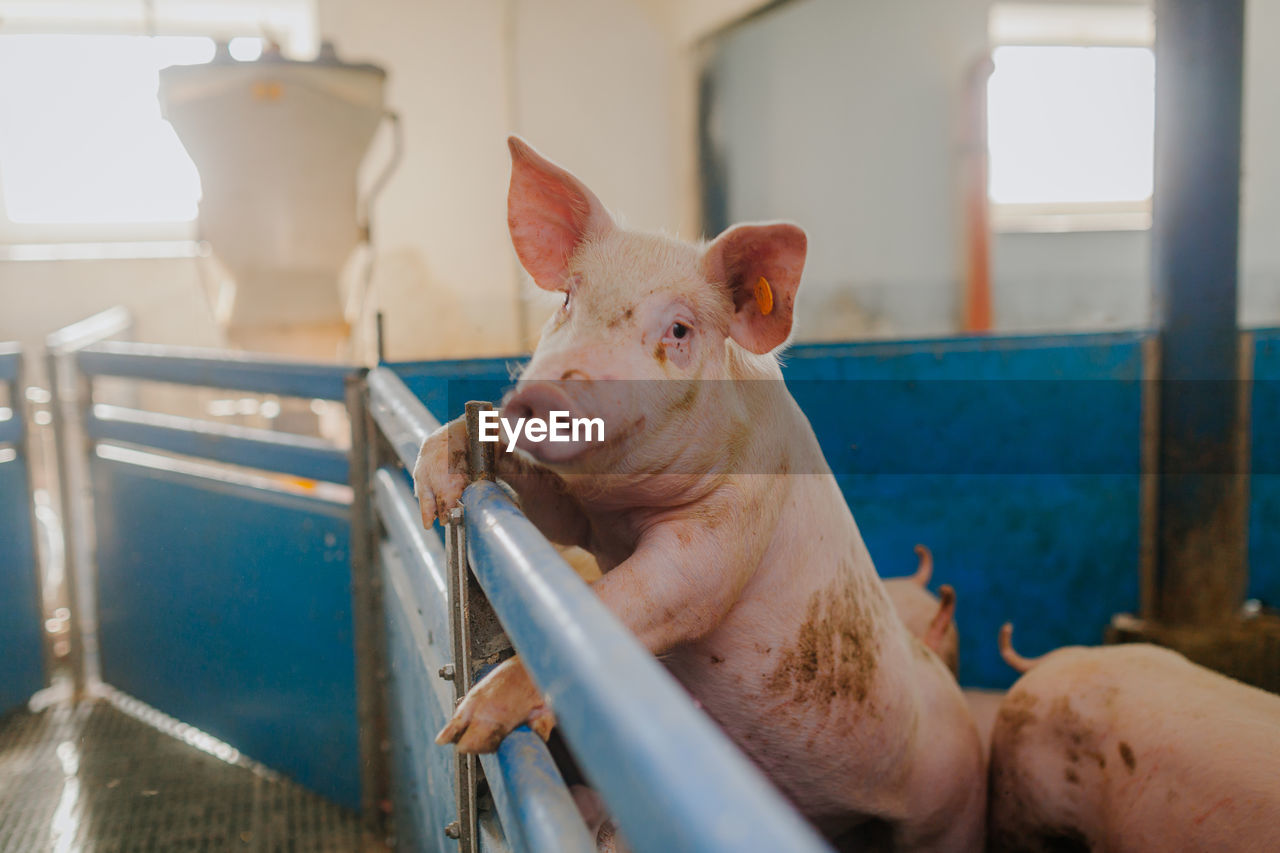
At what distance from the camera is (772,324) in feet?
3.80

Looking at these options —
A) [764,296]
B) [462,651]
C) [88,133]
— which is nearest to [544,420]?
[462,651]

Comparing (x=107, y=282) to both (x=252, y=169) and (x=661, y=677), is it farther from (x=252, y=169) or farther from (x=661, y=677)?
(x=661, y=677)

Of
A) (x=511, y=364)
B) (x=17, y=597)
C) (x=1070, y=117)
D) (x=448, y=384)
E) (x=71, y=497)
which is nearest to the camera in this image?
(x=511, y=364)

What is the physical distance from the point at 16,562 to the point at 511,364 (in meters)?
1.64

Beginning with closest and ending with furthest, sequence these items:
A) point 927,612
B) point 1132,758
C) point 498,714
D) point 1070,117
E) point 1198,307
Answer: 1. point 498,714
2. point 1132,758
3. point 927,612
4. point 1198,307
5. point 1070,117

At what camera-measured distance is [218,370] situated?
215 cm

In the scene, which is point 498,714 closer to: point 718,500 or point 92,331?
point 718,500

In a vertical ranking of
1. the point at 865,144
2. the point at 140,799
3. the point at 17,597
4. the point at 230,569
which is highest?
the point at 865,144

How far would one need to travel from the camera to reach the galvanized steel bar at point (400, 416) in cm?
108

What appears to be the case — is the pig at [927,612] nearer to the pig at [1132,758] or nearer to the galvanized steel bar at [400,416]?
the pig at [1132,758]

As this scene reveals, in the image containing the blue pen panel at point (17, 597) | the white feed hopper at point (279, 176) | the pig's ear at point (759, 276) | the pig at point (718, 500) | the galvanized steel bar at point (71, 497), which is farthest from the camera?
the white feed hopper at point (279, 176)

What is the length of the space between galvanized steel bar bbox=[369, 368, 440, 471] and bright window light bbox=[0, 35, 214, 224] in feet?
15.5

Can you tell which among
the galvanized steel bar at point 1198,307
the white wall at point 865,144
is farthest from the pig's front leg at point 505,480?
the white wall at point 865,144

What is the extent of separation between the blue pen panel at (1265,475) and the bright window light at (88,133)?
5.30 meters
